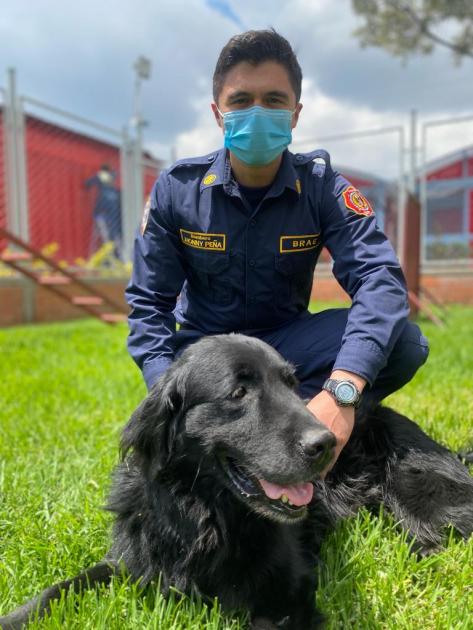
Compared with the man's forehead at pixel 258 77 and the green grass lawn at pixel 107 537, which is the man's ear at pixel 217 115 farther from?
the green grass lawn at pixel 107 537

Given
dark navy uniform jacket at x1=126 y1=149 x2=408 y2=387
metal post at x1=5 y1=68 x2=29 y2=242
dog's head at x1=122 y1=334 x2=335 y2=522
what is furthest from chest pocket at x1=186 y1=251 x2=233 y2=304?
metal post at x1=5 y1=68 x2=29 y2=242

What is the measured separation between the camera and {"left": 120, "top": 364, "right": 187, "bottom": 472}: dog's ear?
1807 mm

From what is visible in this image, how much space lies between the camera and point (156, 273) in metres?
2.53

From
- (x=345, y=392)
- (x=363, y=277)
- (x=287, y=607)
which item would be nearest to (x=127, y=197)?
(x=363, y=277)

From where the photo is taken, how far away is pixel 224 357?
6.03 feet

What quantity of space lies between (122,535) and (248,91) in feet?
5.80

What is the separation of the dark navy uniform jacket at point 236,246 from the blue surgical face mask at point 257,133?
0.12 meters

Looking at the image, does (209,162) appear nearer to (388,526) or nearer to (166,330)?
(166,330)

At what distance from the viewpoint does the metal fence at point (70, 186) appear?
944 centimetres

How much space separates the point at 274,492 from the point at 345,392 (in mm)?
456

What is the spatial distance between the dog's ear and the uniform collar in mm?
996

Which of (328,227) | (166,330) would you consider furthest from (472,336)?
(166,330)

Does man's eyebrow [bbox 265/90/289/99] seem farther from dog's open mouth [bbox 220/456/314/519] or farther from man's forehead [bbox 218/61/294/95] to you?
dog's open mouth [bbox 220/456/314/519]

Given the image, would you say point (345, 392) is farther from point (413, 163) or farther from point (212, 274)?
point (413, 163)
